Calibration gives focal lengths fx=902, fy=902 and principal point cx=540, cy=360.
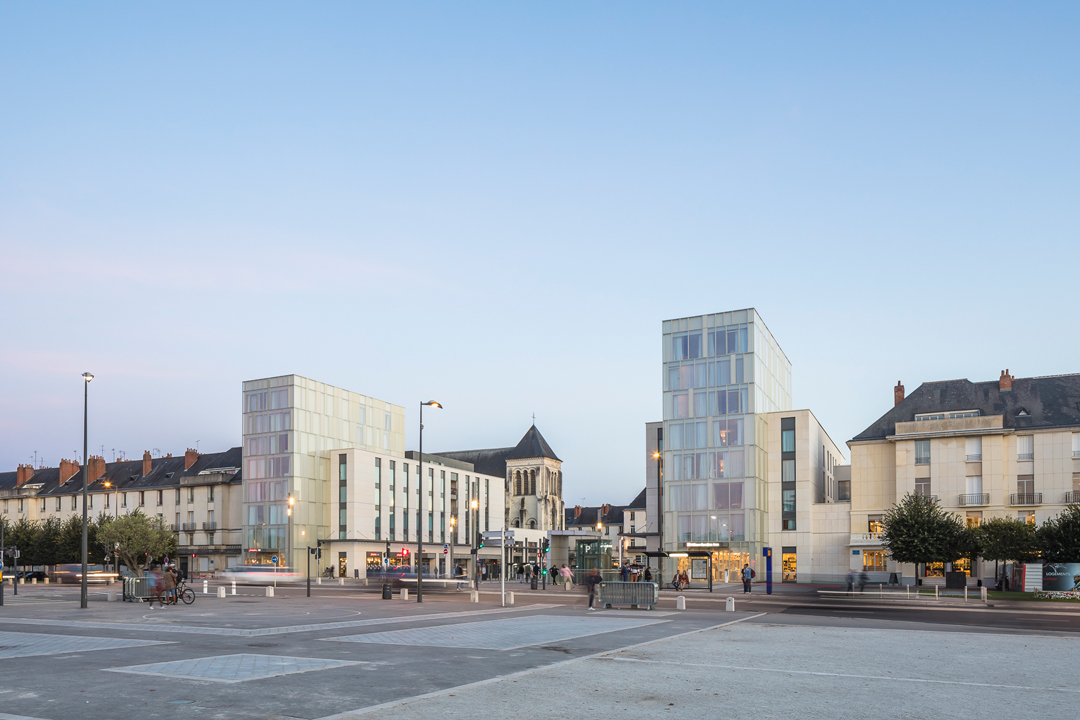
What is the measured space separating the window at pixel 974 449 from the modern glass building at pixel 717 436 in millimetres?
16495

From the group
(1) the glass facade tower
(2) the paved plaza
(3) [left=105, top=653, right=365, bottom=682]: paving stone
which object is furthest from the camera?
(1) the glass facade tower

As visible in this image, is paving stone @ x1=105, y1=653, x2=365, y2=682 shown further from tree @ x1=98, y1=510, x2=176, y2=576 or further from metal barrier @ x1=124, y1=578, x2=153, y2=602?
tree @ x1=98, y1=510, x2=176, y2=576

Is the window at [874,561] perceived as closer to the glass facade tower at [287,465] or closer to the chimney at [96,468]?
the glass facade tower at [287,465]

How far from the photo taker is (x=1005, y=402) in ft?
231

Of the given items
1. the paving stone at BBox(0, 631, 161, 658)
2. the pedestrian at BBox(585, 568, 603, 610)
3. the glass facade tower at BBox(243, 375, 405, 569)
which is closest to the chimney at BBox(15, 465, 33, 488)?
the glass facade tower at BBox(243, 375, 405, 569)

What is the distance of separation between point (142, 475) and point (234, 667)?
10396 cm

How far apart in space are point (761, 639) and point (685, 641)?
1.97 m

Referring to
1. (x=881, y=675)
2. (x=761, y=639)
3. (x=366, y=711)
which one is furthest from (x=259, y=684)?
(x=761, y=639)

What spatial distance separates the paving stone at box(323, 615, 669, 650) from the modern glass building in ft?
165

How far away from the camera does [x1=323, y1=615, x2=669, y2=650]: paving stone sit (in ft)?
64.5

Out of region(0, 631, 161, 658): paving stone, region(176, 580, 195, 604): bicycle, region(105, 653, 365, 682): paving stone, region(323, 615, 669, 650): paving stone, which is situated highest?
region(105, 653, 365, 682): paving stone

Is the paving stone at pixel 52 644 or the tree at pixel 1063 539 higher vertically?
the paving stone at pixel 52 644

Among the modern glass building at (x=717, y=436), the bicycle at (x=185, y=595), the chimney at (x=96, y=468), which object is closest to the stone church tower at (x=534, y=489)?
the chimney at (x=96, y=468)

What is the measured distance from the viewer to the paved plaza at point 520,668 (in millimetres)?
11367
